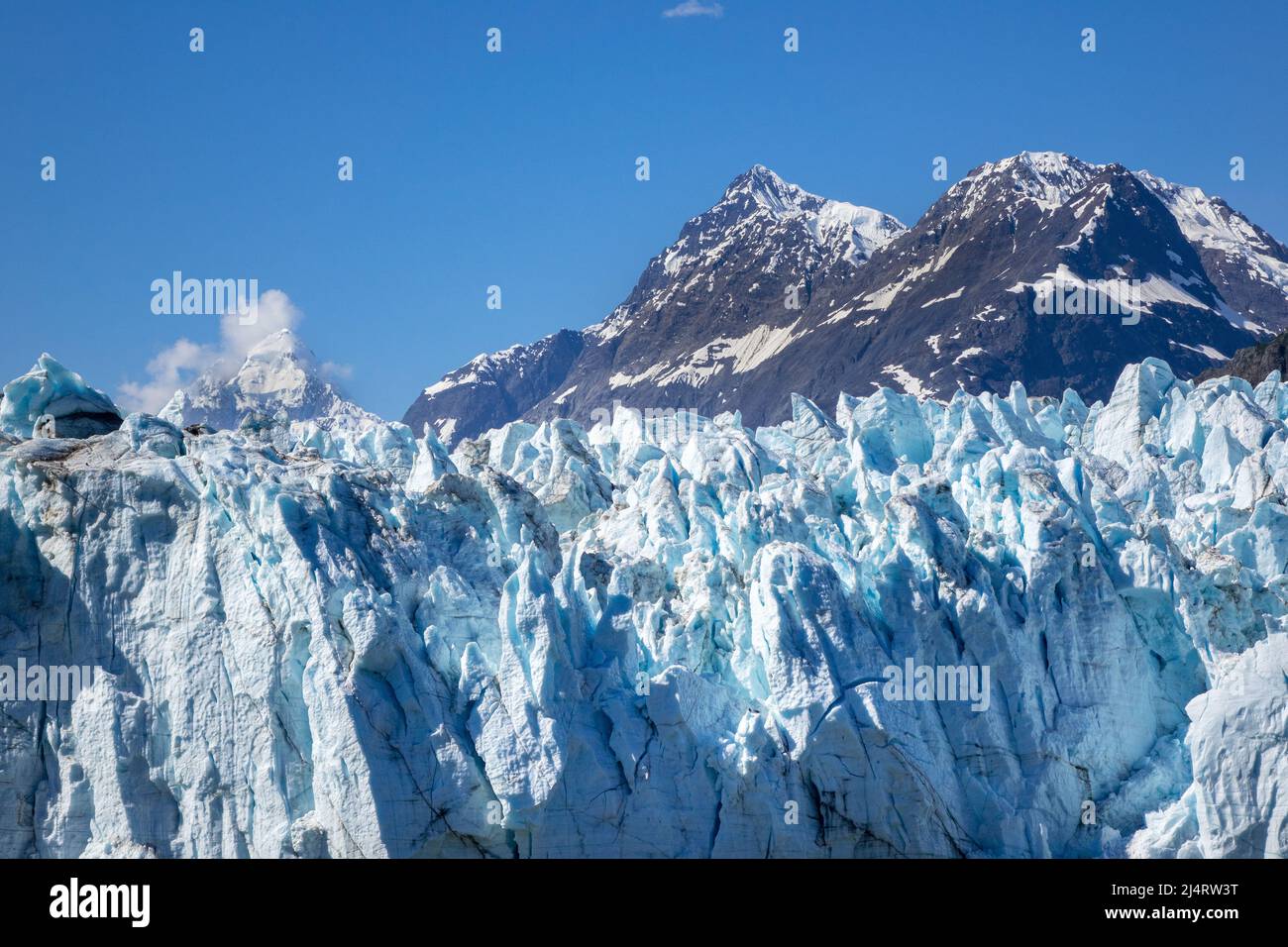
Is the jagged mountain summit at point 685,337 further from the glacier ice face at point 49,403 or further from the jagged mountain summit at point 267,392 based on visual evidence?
the glacier ice face at point 49,403

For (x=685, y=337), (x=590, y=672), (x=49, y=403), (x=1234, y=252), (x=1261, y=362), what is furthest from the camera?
(x=685, y=337)

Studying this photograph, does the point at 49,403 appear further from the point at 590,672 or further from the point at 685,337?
the point at 685,337

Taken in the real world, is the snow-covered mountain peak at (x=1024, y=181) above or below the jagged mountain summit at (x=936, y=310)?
above

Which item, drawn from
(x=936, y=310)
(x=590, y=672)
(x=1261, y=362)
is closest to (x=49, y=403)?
(x=590, y=672)

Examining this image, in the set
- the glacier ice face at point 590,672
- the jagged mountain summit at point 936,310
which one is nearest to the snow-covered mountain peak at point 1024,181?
the jagged mountain summit at point 936,310

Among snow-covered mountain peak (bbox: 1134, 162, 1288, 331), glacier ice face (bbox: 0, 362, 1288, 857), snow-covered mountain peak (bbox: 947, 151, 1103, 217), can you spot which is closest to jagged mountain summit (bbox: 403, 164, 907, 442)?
snow-covered mountain peak (bbox: 947, 151, 1103, 217)
